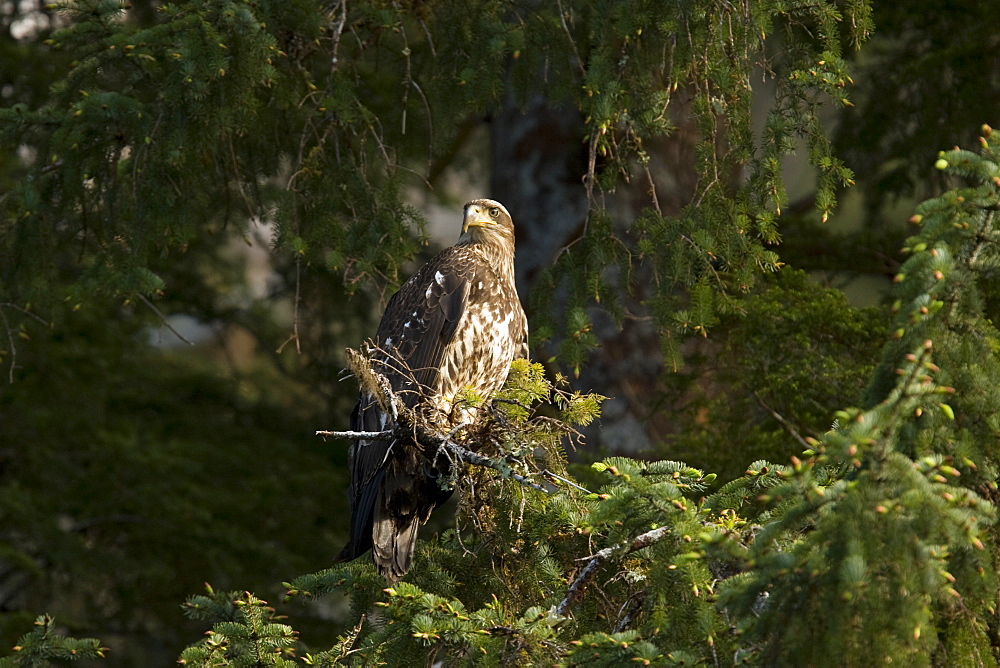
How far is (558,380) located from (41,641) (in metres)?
1.98

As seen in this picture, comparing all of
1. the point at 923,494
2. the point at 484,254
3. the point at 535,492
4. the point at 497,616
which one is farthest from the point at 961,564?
the point at 484,254

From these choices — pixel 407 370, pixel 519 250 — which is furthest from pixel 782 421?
pixel 519 250

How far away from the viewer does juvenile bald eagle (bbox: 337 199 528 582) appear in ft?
14.8

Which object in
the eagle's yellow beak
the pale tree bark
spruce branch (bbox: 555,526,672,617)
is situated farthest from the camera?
the pale tree bark

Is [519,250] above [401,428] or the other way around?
above

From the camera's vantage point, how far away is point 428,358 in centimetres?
500

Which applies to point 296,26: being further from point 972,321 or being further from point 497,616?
point 972,321

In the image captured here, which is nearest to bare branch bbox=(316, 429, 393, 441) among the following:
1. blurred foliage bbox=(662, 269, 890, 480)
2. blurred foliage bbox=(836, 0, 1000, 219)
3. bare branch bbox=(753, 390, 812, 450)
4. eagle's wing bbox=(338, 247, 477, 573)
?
eagle's wing bbox=(338, 247, 477, 573)

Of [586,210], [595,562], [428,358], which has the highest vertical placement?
[586,210]

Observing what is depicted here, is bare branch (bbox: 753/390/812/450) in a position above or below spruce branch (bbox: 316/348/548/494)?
above

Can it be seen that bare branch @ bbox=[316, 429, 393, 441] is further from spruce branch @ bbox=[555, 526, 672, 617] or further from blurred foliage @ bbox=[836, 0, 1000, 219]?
blurred foliage @ bbox=[836, 0, 1000, 219]

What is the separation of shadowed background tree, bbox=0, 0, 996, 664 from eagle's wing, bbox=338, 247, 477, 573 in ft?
0.71

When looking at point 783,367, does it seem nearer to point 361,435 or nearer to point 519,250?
point 361,435

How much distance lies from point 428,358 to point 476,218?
1.00m
